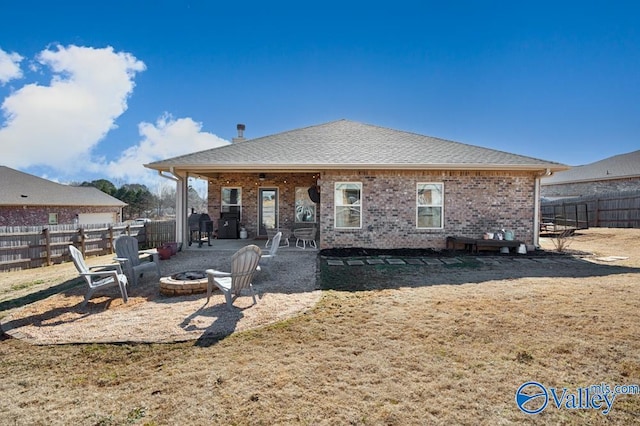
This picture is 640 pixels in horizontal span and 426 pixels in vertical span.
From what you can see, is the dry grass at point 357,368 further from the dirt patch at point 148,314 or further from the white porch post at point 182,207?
the white porch post at point 182,207

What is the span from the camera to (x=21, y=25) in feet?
30.4

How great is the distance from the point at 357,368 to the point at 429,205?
7.98m

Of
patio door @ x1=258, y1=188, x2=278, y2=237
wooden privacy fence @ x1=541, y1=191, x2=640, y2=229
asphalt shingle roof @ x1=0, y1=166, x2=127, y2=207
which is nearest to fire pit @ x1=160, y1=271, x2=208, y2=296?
patio door @ x1=258, y1=188, x2=278, y2=237

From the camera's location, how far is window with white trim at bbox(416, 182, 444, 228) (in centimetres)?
1009

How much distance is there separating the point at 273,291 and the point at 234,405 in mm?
3411

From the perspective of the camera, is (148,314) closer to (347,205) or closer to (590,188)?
(347,205)

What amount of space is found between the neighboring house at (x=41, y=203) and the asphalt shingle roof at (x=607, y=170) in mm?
34862

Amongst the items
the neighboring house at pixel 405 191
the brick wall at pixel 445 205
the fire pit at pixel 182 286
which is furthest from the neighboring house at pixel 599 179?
the fire pit at pixel 182 286

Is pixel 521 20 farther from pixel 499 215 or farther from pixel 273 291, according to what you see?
pixel 273 291

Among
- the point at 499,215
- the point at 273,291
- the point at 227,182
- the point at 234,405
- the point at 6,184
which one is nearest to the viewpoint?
the point at 234,405

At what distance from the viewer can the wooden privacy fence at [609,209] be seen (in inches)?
679

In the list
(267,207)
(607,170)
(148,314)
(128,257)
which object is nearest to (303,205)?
(267,207)

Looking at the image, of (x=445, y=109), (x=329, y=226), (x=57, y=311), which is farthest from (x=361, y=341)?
(x=445, y=109)

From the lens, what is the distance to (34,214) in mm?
18141
